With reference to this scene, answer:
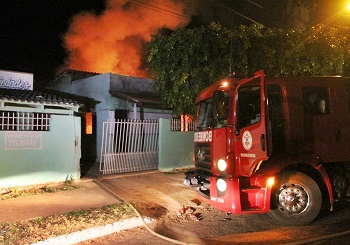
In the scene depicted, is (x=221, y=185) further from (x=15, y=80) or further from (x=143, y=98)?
(x=15, y=80)

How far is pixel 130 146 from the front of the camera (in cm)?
1142

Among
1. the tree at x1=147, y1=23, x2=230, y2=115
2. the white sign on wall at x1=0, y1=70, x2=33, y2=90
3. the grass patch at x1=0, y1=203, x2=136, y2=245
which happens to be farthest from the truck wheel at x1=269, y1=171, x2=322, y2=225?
the white sign on wall at x1=0, y1=70, x2=33, y2=90

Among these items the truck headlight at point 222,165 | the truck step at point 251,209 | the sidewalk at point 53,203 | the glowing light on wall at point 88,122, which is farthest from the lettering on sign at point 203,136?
the glowing light on wall at point 88,122

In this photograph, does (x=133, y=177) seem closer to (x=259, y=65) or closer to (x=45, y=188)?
(x=45, y=188)

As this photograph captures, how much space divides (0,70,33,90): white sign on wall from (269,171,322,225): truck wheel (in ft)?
32.8

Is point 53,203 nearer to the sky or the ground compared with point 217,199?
nearer to the ground

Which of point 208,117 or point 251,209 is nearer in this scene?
point 251,209

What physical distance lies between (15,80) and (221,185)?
938cm

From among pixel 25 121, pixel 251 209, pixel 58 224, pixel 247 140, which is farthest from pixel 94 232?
pixel 25 121

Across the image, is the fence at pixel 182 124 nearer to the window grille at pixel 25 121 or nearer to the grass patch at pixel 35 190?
the grass patch at pixel 35 190

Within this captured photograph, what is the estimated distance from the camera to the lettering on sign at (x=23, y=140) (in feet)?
27.4

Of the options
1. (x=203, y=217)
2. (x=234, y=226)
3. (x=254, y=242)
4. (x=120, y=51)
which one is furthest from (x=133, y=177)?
(x=120, y=51)

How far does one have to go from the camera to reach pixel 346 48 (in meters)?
11.7

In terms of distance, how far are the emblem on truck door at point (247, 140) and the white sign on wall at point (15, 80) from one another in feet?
30.9
